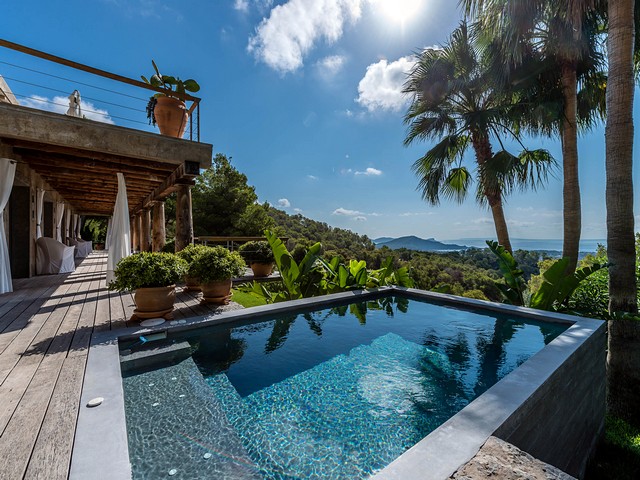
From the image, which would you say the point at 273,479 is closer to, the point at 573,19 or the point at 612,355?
the point at 612,355

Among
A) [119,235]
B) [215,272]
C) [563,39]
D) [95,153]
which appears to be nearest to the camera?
[215,272]

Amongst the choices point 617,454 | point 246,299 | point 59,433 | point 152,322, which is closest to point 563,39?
point 617,454

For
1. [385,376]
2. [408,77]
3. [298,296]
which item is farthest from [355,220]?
[385,376]

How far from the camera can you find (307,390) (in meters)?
2.79

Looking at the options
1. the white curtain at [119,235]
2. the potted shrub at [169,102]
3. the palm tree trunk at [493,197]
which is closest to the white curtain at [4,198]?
the white curtain at [119,235]

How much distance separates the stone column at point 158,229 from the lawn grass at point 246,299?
3919 millimetres

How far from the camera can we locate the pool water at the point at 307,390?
75.1 inches

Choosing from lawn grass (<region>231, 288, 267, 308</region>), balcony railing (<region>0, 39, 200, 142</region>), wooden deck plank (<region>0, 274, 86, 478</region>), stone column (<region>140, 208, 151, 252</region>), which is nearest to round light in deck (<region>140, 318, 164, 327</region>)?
wooden deck plank (<region>0, 274, 86, 478</region>)

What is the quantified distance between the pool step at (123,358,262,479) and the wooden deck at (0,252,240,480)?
1.34 feet

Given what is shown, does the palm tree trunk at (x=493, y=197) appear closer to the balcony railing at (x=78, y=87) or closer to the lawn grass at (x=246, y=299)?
the lawn grass at (x=246, y=299)

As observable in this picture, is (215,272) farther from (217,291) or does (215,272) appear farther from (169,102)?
(169,102)

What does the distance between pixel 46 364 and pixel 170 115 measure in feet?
15.6

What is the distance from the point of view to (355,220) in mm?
36594

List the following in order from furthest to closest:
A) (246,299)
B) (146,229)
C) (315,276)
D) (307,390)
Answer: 1. (146,229)
2. (246,299)
3. (315,276)
4. (307,390)
